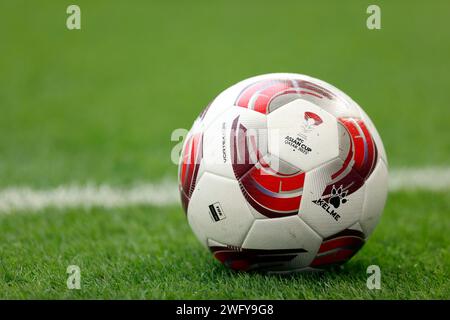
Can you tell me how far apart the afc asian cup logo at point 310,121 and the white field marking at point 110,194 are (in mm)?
2264

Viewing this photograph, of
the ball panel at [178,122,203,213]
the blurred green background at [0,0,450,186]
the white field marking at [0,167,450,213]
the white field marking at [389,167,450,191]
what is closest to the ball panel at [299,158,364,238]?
the ball panel at [178,122,203,213]

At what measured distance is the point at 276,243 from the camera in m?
3.37

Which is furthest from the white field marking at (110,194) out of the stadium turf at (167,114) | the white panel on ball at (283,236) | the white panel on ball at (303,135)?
the white panel on ball at (303,135)

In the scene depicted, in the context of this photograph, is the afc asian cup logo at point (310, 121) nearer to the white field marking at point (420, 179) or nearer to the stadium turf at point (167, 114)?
the stadium turf at point (167, 114)

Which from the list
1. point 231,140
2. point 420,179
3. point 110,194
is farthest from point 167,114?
point 231,140

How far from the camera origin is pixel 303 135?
333cm

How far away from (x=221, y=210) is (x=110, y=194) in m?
2.31

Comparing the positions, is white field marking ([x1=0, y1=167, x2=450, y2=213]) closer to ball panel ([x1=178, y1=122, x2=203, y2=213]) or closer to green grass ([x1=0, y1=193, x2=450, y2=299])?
green grass ([x1=0, y1=193, x2=450, y2=299])

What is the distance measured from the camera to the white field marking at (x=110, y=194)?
5199 millimetres

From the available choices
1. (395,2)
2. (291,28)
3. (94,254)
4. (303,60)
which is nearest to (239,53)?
(303,60)

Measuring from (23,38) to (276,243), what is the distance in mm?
9862

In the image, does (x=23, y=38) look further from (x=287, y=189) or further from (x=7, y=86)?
(x=287, y=189)

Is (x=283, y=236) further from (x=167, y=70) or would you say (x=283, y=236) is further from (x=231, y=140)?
(x=167, y=70)

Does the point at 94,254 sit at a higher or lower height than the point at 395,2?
lower
